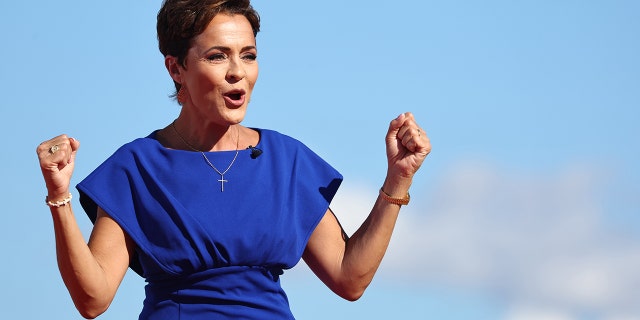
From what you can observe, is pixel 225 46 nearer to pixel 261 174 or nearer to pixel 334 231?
pixel 261 174

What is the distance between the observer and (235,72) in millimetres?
5723

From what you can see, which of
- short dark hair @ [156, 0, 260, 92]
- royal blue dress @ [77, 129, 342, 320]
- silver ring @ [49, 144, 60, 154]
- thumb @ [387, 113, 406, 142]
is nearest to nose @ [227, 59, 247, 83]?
short dark hair @ [156, 0, 260, 92]

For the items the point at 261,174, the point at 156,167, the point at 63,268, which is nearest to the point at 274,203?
the point at 261,174

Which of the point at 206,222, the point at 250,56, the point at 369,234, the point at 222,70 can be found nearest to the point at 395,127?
the point at 369,234

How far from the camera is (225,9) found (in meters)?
5.83

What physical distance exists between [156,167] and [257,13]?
78 centimetres

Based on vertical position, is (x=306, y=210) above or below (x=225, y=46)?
below

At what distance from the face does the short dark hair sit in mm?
30

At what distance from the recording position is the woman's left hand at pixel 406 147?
5902 mm

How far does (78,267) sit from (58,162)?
→ 46 cm

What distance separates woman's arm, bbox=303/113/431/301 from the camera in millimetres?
5930

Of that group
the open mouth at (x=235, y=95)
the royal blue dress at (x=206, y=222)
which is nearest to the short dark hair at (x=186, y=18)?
the open mouth at (x=235, y=95)

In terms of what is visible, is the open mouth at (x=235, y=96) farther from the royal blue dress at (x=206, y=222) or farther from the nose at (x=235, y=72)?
the royal blue dress at (x=206, y=222)

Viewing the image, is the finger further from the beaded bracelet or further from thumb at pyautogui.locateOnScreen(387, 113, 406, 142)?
thumb at pyautogui.locateOnScreen(387, 113, 406, 142)
